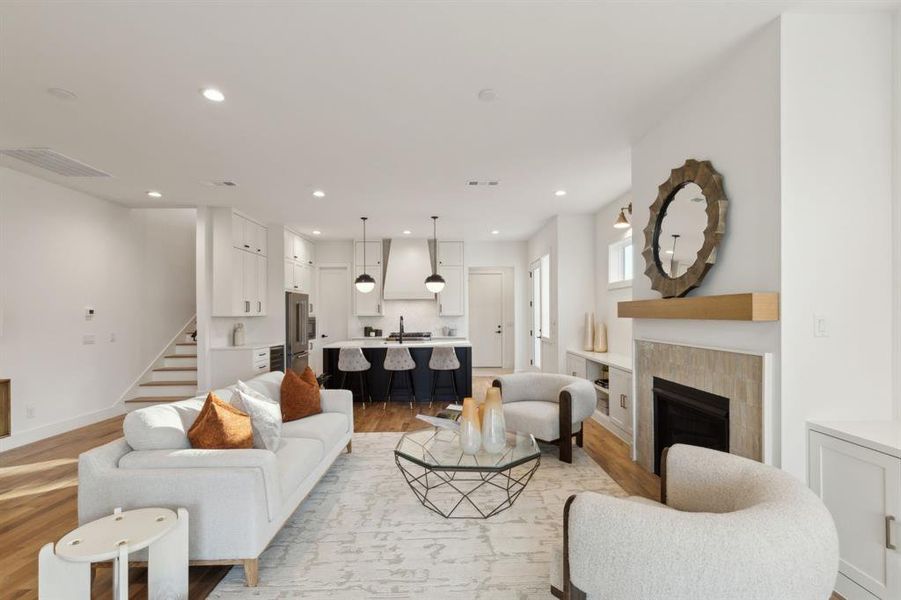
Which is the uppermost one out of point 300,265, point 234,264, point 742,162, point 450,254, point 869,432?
point 450,254

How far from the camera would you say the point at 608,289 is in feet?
19.2

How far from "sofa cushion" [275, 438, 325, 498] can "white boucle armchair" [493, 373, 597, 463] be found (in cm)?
177

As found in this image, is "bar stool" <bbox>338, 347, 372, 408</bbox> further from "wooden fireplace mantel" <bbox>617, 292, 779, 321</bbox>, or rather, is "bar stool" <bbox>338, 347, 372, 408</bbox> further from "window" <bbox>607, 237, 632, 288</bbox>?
"wooden fireplace mantel" <bbox>617, 292, 779, 321</bbox>

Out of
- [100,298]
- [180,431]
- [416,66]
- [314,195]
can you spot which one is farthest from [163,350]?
[416,66]

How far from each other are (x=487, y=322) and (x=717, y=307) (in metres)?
7.21

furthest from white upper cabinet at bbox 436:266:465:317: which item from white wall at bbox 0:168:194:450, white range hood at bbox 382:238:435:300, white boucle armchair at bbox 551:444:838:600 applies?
white boucle armchair at bbox 551:444:838:600

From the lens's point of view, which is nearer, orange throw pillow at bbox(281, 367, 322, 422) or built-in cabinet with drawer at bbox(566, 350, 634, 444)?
orange throw pillow at bbox(281, 367, 322, 422)

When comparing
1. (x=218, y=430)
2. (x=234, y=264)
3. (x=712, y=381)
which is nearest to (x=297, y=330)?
(x=234, y=264)

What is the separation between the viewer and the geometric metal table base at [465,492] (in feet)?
9.42

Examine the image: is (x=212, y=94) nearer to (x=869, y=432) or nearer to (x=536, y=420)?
(x=536, y=420)

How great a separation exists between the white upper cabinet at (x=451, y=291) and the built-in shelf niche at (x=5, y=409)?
5902 mm

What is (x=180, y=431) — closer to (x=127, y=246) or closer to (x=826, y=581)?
(x=826, y=581)

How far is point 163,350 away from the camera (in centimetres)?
681

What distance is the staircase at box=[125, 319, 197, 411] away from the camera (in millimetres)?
6074
